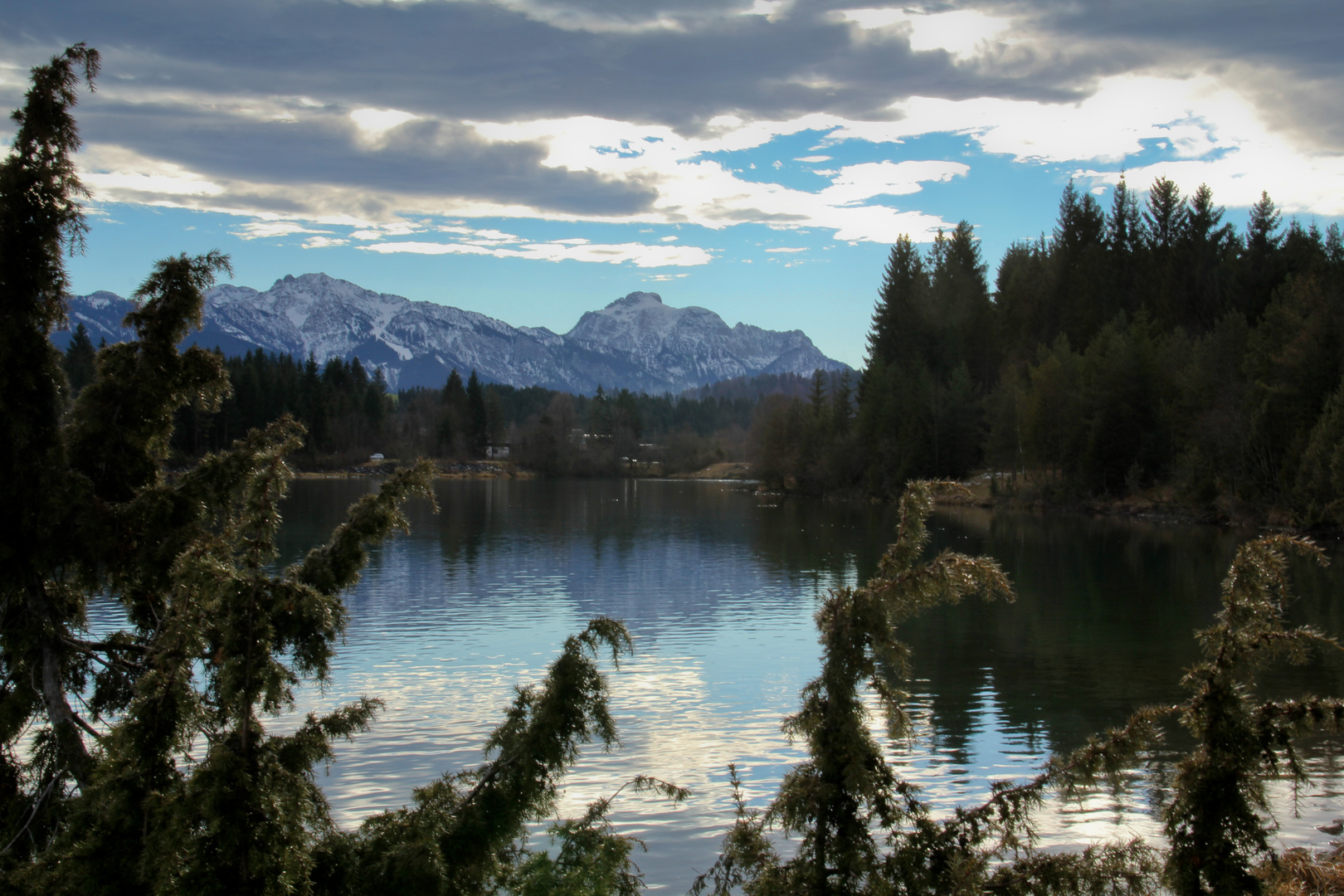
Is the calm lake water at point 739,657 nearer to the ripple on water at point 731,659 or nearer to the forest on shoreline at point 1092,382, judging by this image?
the ripple on water at point 731,659

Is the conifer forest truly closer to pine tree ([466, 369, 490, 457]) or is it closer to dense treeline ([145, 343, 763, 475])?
dense treeline ([145, 343, 763, 475])

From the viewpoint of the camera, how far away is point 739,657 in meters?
21.8

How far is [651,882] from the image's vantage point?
1009cm

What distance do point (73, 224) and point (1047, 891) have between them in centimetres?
703

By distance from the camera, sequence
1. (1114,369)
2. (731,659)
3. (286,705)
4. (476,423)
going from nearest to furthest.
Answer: (286,705) < (731,659) < (1114,369) < (476,423)

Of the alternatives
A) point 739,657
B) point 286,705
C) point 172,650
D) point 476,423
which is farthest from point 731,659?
point 476,423

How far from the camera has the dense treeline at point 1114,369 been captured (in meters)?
50.6

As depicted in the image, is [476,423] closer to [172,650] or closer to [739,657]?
[739,657]

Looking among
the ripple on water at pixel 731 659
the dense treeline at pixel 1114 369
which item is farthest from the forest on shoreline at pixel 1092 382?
the ripple on water at pixel 731 659

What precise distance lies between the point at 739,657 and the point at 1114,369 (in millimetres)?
54090

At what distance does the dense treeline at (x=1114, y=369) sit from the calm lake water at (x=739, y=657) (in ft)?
24.3

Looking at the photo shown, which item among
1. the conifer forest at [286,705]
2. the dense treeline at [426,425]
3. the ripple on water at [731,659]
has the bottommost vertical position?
the ripple on water at [731,659]

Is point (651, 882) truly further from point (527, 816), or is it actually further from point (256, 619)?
point (256, 619)

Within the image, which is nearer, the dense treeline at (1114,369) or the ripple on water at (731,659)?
the ripple on water at (731,659)
